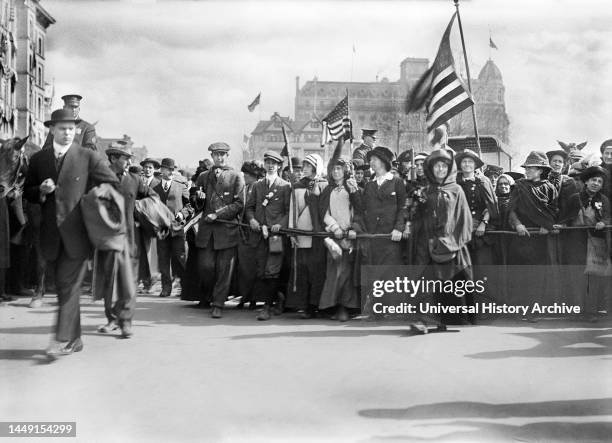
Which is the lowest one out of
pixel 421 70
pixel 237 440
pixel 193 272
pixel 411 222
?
pixel 237 440

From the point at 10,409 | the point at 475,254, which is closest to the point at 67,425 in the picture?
the point at 10,409

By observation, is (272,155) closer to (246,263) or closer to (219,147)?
(219,147)

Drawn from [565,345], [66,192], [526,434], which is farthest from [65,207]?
[565,345]

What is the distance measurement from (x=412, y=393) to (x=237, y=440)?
1252 millimetres

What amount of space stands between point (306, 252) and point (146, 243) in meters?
2.47

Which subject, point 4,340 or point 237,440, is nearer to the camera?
point 237,440

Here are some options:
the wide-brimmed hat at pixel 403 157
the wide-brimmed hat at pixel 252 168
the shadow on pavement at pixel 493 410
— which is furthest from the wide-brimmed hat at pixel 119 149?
the shadow on pavement at pixel 493 410

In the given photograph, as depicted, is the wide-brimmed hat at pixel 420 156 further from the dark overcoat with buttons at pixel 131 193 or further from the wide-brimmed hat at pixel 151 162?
the dark overcoat with buttons at pixel 131 193

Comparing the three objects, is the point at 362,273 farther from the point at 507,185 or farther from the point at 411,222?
the point at 507,185

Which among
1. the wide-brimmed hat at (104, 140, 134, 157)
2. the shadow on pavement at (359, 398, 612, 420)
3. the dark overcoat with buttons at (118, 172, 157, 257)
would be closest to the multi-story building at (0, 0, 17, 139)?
the wide-brimmed hat at (104, 140, 134, 157)

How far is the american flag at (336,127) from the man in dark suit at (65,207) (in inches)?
193

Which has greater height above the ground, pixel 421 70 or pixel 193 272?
pixel 421 70

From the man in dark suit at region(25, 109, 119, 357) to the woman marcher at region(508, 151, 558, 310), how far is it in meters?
4.54

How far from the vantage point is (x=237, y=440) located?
435 cm
